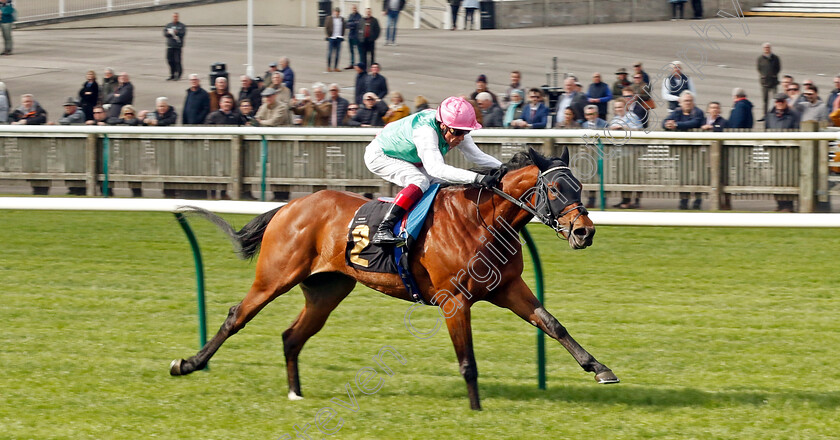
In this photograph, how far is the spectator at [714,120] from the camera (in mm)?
11500

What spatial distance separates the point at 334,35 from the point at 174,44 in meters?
3.29

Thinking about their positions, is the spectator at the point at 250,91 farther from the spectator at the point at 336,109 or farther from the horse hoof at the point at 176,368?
the horse hoof at the point at 176,368

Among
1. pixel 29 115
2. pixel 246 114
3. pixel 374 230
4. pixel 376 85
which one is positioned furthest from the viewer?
pixel 376 85

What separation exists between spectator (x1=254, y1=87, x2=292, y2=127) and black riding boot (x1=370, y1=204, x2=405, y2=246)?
304 inches

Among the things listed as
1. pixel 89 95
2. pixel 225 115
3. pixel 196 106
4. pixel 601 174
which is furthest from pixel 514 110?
pixel 89 95

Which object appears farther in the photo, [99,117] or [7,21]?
[7,21]

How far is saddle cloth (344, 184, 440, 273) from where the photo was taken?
547cm

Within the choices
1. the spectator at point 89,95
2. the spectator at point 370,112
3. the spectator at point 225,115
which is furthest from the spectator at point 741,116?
the spectator at point 89,95

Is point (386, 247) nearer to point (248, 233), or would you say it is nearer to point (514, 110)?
point (248, 233)

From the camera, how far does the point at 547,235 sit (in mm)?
10617

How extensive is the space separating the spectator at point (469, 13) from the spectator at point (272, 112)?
1685 cm

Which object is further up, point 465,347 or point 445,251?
point 445,251

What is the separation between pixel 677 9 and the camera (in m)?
29.8

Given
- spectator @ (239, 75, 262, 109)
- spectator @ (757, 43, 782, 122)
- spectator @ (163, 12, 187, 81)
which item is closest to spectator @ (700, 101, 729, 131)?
spectator @ (757, 43, 782, 122)
